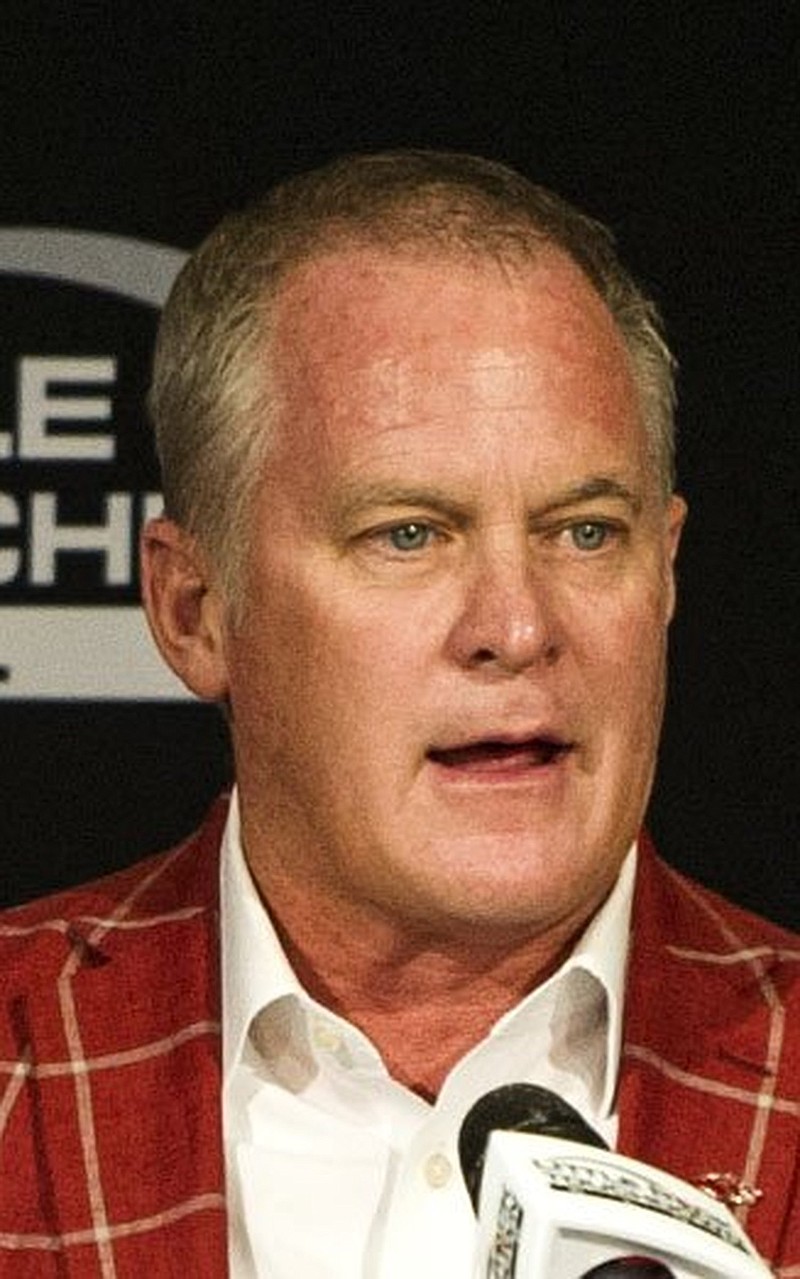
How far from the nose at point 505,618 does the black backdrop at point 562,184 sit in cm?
41

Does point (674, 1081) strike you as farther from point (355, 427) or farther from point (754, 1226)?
point (355, 427)

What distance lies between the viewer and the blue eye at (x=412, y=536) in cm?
147

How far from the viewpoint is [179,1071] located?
1.58 m

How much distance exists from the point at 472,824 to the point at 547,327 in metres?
0.27

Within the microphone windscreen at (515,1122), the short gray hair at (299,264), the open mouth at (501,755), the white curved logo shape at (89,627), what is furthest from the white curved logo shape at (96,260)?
the microphone windscreen at (515,1122)

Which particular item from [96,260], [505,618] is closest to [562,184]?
[96,260]

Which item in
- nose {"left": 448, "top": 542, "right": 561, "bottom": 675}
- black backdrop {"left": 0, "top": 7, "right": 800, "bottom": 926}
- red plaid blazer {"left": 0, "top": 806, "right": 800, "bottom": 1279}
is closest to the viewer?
nose {"left": 448, "top": 542, "right": 561, "bottom": 675}

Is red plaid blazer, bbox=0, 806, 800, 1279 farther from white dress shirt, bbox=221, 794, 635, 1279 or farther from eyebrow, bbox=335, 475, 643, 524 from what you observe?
eyebrow, bbox=335, 475, 643, 524

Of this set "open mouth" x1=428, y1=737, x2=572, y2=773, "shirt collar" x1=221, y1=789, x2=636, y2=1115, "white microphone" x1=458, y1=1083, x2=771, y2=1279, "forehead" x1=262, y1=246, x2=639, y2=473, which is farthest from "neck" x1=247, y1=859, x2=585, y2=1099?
"white microphone" x1=458, y1=1083, x2=771, y2=1279

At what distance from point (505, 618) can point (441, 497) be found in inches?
3.3

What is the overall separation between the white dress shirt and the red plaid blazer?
0.02 metres

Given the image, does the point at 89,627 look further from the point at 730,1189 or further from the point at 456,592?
the point at 730,1189

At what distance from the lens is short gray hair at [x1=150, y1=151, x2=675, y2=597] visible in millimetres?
1551

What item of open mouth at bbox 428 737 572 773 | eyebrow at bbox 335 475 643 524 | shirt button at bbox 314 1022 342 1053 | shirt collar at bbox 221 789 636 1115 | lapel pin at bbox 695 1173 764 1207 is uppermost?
eyebrow at bbox 335 475 643 524
